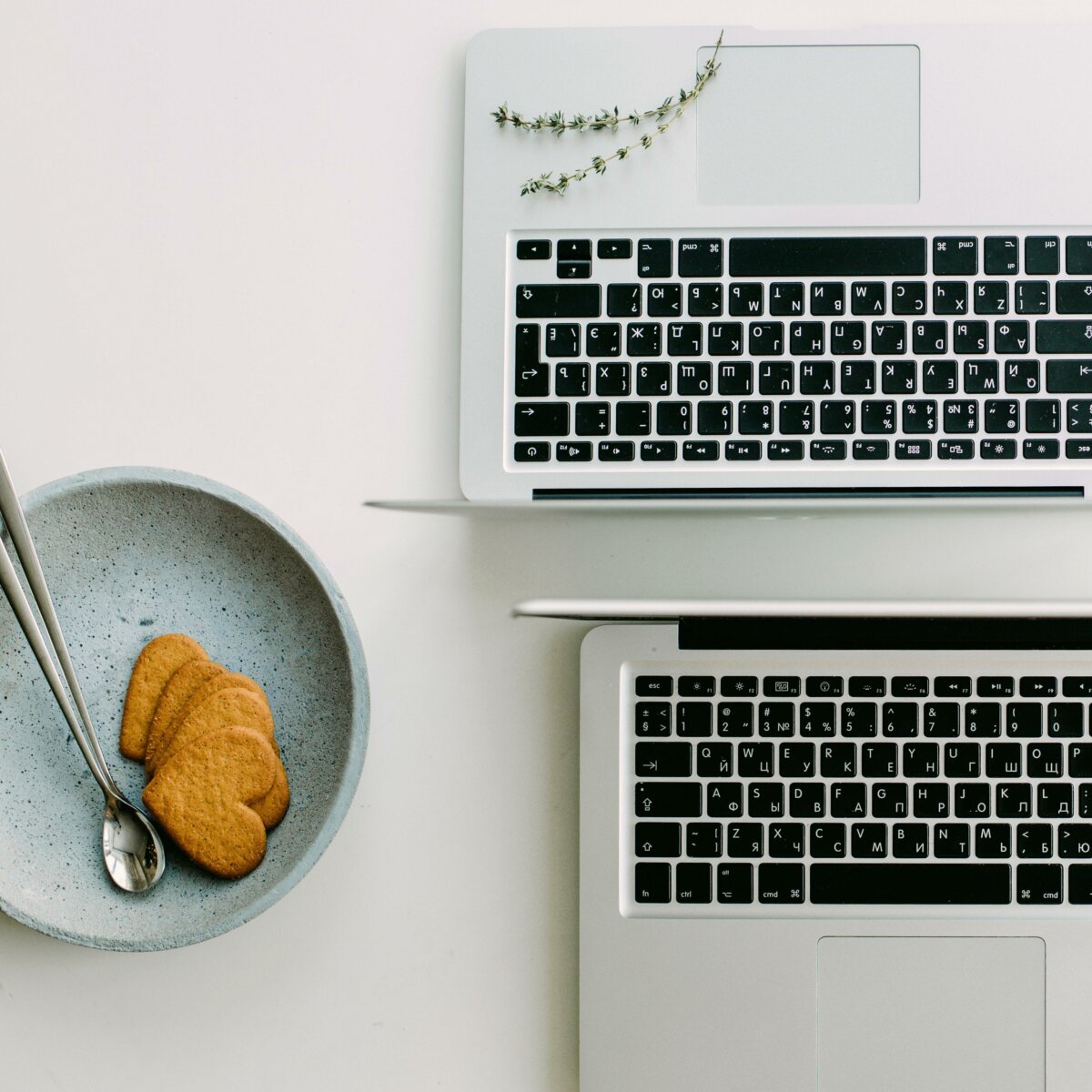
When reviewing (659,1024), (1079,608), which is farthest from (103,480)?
(1079,608)

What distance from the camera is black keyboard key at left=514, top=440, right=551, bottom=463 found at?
0.61 metres

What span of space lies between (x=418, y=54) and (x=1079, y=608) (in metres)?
0.56

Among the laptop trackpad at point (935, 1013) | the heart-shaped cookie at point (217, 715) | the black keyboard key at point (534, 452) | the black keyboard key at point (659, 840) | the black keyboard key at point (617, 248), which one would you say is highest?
the black keyboard key at point (617, 248)

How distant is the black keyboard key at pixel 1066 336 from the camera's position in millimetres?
592

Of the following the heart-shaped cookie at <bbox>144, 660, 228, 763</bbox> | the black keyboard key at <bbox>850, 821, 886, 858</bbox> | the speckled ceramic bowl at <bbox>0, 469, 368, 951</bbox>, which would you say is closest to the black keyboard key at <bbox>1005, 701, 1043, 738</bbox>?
the black keyboard key at <bbox>850, 821, 886, 858</bbox>

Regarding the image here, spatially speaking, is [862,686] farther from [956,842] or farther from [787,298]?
[787,298]

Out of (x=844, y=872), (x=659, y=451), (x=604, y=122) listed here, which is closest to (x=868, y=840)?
(x=844, y=872)

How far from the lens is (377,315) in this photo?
0.67 metres

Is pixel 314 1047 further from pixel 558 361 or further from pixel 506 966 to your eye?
pixel 558 361

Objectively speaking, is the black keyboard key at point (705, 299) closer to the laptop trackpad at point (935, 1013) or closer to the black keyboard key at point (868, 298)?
the black keyboard key at point (868, 298)

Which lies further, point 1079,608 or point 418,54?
point 418,54

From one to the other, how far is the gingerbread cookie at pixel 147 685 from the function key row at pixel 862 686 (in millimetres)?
309

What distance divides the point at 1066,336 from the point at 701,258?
0.76ft

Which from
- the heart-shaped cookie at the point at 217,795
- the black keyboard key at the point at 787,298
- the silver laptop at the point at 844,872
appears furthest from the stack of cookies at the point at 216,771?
the black keyboard key at the point at 787,298
